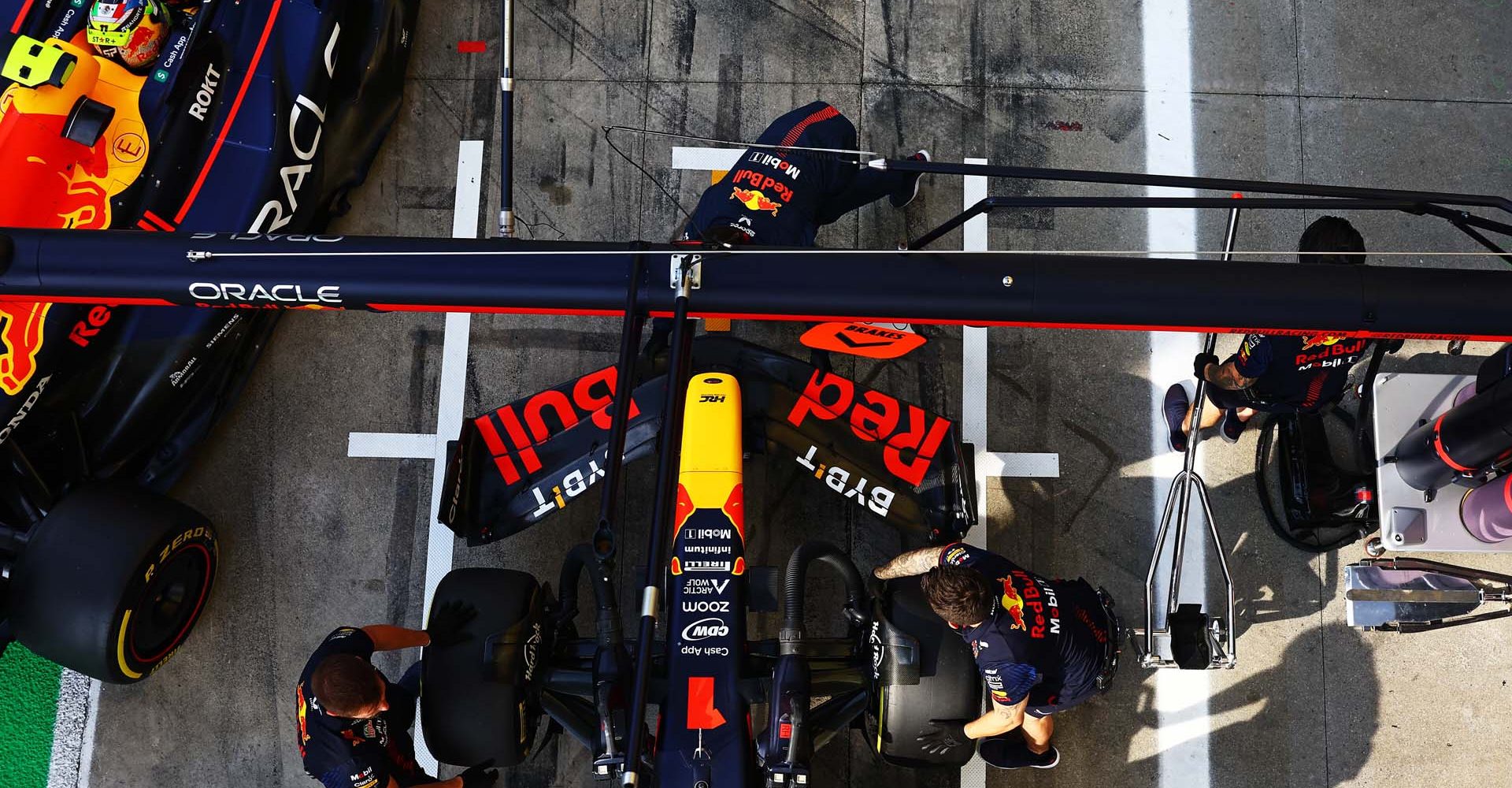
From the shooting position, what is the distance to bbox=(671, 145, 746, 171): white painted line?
520cm

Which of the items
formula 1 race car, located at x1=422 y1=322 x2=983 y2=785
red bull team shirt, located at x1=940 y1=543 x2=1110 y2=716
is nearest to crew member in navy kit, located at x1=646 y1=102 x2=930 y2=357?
formula 1 race car, located at x1=422 y1=322 x2=983 y2=785

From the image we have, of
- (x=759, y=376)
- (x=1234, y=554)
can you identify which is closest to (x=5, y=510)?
(x=759, y=376)

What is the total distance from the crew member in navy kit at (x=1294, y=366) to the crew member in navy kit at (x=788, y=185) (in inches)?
64.9

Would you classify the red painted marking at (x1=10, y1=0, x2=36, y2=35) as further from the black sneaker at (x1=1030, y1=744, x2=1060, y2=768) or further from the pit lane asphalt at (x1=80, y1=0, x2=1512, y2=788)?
the black sneaker at (x1=1030, y1=744, x2=1060, y2=768)

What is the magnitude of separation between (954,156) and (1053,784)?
3271 mm

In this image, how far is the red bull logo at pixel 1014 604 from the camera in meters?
3.68

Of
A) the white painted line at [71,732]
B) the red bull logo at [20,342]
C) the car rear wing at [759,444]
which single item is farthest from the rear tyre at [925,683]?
the white painted line at [71,732]

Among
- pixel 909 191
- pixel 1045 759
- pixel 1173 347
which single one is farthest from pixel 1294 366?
pixel 1045 759

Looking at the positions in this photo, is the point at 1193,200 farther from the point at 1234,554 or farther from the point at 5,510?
the point at 5,510

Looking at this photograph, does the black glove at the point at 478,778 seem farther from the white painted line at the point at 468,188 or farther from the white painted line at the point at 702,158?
the white painted line at the point at 702,158

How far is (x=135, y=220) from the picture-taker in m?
4.34

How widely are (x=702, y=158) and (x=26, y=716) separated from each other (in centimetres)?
445

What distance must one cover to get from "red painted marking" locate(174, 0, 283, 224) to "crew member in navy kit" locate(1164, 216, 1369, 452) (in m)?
4.67

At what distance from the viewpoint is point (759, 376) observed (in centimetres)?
435
